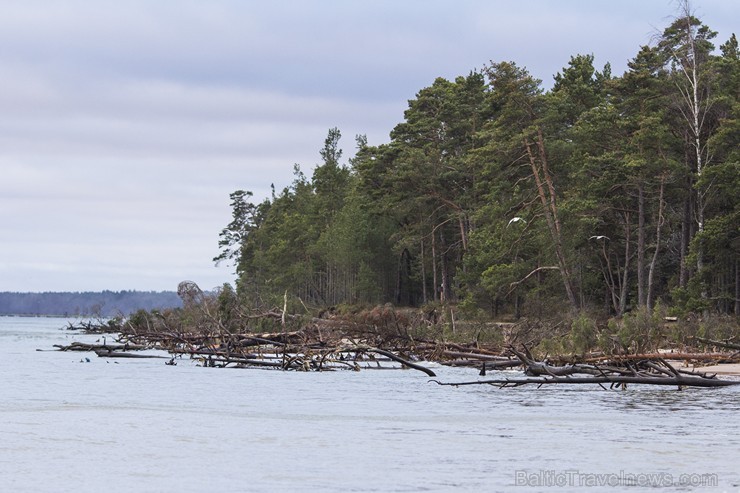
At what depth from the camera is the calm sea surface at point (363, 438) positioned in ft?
43.2

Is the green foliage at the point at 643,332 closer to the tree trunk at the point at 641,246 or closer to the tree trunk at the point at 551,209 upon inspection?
the tree trunk at the point at 641,246

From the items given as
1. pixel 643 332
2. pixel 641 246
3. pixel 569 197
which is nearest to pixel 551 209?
pixel 569 197

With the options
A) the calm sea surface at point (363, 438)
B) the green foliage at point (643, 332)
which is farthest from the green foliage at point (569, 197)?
the calm sea surface at point (363, 438)

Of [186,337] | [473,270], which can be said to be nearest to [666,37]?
[473,270]

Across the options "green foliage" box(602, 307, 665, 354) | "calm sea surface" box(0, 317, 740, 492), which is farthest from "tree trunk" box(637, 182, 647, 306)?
"calm sea surface" box(0, 317, 740, 492)

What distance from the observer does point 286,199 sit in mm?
129125

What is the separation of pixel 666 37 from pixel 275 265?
74409 millimetres

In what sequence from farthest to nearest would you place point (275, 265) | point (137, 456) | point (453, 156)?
point (275, 265) → point (453, 156) → point (137, 456)

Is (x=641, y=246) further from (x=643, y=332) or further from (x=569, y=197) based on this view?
(x=643, y=332)

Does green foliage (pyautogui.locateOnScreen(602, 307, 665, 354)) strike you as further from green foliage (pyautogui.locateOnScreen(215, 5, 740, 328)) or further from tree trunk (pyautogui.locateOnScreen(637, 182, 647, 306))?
tree trunk (pyautogui.locateOnScreen(637, 182, 647, 306))

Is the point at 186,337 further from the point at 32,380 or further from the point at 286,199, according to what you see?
the point at 286,199

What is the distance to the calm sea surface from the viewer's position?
13.2 metres

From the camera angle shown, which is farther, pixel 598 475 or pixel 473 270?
pixel 473 270

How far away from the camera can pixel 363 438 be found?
693 inches
